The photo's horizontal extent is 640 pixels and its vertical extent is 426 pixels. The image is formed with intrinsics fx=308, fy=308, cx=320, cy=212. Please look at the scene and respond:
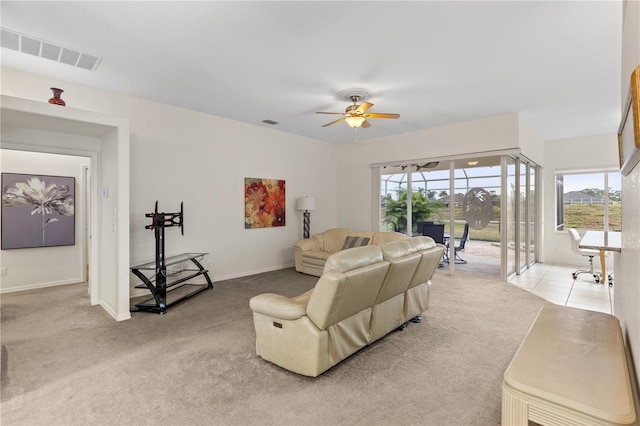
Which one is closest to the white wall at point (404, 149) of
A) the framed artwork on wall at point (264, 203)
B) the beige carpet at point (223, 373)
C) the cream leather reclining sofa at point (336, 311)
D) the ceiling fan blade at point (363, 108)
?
the framed artwork on wall at point (264, 203)

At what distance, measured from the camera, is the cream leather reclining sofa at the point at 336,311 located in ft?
7.55

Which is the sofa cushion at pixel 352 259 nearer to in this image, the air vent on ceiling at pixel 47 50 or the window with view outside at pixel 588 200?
the air vent on ceiling at pixel 47 50

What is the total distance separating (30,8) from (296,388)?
3715mm

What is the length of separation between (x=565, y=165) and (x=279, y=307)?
7760 millimetres

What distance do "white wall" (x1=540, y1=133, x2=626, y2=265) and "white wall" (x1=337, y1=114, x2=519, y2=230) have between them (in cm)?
291

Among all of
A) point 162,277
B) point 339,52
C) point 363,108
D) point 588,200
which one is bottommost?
point 162,277

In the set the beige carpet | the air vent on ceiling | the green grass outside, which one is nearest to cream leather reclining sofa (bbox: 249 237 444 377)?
the beige carpet

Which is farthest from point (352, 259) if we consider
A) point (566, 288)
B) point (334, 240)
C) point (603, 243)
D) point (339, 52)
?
point (566, 288)

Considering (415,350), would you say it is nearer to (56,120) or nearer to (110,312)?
(110,312)

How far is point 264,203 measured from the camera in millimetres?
6254

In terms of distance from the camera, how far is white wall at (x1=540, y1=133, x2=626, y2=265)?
21.8 feet

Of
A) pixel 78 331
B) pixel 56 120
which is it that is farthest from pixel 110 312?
pixel 56 120

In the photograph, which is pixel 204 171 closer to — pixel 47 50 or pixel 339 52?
pixel 47 50

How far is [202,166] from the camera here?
5.30 metres
